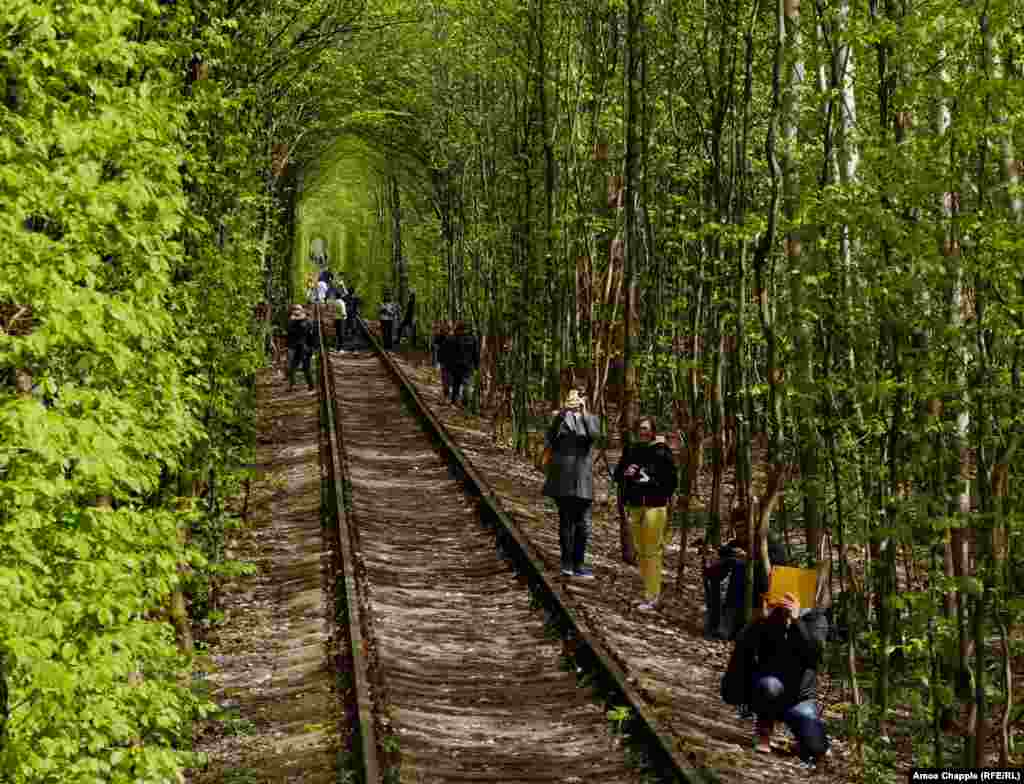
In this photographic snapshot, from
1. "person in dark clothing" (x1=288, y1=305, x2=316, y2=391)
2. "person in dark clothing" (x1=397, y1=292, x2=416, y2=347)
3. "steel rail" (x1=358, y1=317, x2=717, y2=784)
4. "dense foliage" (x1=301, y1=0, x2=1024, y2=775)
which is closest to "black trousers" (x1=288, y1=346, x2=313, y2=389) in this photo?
"person in dark clothing" (x1=288, y1=305, x2=316, y2=391)

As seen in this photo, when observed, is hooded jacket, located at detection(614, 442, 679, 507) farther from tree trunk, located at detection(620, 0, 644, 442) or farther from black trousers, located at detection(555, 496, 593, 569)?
tree trunk, located at detection(620, 0, 644, 442)

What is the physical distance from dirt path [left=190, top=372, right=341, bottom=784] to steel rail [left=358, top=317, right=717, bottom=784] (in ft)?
6.97

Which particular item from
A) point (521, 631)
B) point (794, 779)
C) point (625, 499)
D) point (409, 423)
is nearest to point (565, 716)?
point (794, 779)

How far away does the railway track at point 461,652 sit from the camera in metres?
10.0

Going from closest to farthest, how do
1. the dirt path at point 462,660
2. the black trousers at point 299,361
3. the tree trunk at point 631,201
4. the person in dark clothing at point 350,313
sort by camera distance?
the dirt path at point 462,660 < the tree trunk at point 631,201 < the black trousers at point 299,361 < the person in dark clothing at point 350,313

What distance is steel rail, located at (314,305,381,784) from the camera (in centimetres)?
967

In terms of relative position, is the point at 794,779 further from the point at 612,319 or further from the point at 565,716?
the point at 612,319

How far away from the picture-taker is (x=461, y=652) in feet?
43.5

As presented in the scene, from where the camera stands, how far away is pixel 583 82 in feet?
74.1

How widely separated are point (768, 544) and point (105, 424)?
26.2 feet

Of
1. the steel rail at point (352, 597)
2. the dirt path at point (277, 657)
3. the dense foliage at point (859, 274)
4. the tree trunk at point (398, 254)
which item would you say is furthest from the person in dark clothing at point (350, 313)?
the dirt path at point (277, 657)

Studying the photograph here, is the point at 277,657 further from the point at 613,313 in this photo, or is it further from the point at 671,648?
the point at 613,313

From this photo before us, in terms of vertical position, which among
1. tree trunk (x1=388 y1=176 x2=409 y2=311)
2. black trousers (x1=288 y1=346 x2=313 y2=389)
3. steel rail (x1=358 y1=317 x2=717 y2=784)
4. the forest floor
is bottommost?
the forest floor

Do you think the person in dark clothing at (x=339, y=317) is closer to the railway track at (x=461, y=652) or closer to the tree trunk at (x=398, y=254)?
the tree trunk at (x=398, y=254)
